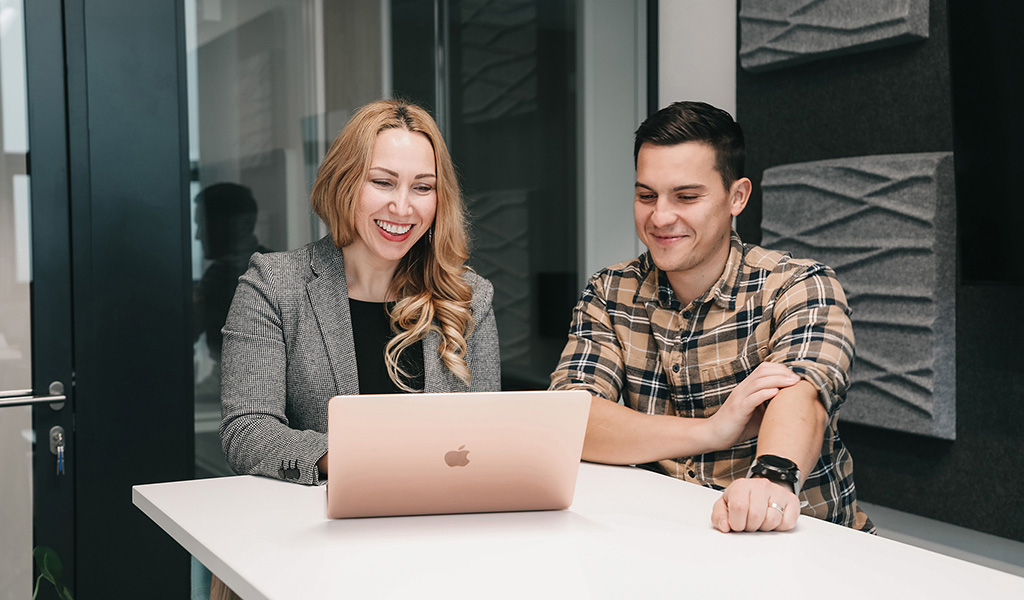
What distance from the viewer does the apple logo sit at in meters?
1.10

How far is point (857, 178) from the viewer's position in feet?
6.99

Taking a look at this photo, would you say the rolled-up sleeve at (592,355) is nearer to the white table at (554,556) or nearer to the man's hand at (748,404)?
the man's hand at (748,404)

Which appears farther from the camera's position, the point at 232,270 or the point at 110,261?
the point at 232,270

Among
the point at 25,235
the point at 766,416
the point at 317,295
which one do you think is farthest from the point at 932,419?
the point at 25,235

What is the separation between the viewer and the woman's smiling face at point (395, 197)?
1.68m

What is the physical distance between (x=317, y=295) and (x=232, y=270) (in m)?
0.78

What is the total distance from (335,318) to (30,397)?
960mm

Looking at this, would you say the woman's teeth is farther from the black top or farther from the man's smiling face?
the man's smiling face

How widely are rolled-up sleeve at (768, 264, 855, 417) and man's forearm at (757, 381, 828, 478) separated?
1.6 inches

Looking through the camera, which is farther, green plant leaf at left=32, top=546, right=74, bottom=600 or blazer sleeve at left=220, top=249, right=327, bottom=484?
green plant leaf at left=32, top=546, right=74, bottom=600

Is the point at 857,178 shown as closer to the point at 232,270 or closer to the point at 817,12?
the point at 817,12

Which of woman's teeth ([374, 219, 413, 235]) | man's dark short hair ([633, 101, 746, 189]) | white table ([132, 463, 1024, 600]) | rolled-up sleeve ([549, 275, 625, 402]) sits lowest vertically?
white table ([132, 463, 1024, 600])

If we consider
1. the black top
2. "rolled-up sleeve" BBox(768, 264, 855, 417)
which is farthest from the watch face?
the black top

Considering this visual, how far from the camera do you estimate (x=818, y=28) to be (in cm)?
226
